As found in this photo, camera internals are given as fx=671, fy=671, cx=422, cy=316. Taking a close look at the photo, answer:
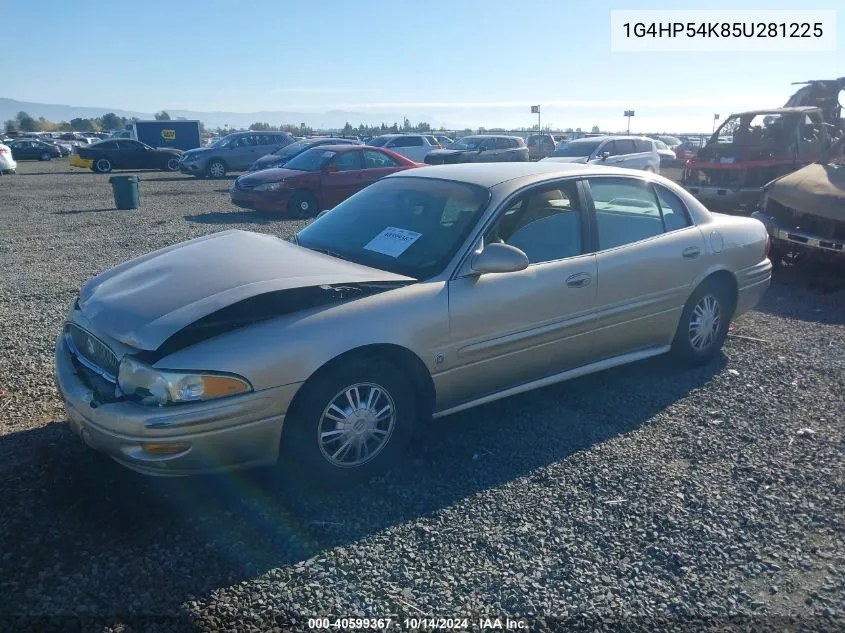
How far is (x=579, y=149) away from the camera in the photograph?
1731 centimetres

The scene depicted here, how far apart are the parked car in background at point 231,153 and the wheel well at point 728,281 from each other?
23.3 metres

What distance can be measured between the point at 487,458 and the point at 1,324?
16.3 ft

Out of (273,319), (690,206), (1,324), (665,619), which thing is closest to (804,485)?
(665,619)

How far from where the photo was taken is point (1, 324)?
6.25 m

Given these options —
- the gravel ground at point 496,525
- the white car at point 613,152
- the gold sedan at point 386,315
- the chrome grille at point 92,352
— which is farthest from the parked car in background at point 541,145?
the chrome grille at point 92,352

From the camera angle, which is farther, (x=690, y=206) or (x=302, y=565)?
(x=690, y=206)

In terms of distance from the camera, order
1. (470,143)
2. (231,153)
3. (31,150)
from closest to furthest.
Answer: (470,143) → (231,153) → (31,150)

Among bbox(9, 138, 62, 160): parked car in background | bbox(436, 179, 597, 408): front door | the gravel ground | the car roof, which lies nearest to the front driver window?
bbox(436, 179, 597, 408): front door

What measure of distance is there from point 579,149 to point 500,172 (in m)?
13.7

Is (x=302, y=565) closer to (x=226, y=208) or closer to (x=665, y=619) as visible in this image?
(x=665, y=619)

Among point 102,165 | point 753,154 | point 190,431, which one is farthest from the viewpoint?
point 102,165

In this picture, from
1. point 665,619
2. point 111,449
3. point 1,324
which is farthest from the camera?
point 1,324

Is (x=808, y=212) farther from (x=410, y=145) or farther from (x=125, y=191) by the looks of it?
(x=410, y=145)

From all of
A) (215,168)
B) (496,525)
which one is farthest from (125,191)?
(496,525)
